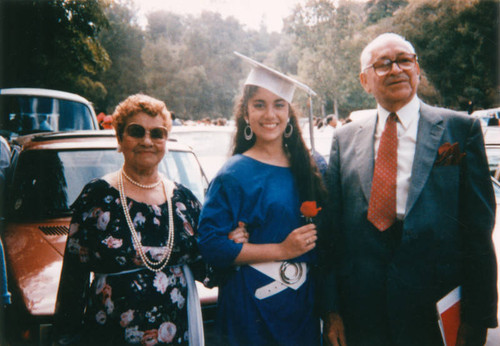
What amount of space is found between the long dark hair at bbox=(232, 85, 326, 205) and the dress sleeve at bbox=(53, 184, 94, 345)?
0.88 meters

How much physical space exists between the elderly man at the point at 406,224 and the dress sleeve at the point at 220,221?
53cm

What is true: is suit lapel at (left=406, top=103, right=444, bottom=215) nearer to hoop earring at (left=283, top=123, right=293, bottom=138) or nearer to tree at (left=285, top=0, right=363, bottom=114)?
hoop earring at (left=283, top=123, right=293, bottom=138)

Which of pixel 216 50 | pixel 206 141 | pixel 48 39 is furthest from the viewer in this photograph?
pixel 216 50

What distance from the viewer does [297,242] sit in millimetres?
1786

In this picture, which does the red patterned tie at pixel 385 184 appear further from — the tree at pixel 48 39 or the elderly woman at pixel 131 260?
the tree at pixel 48 39

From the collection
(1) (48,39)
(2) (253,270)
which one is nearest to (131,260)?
(2) (253,270)

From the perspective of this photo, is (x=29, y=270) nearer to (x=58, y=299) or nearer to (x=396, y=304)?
(x=58, y=299)

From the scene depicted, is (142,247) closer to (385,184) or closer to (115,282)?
(115,282)

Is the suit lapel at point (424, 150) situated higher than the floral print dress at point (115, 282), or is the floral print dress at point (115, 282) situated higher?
the suit lapel at point (424, 150)

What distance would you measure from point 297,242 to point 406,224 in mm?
509

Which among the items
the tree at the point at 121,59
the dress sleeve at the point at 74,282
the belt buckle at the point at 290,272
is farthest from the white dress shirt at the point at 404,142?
the tree at the point at 121,59

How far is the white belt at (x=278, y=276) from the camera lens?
6.05 feet

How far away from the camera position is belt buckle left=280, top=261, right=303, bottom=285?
1.86 m

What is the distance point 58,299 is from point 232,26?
148 ft
